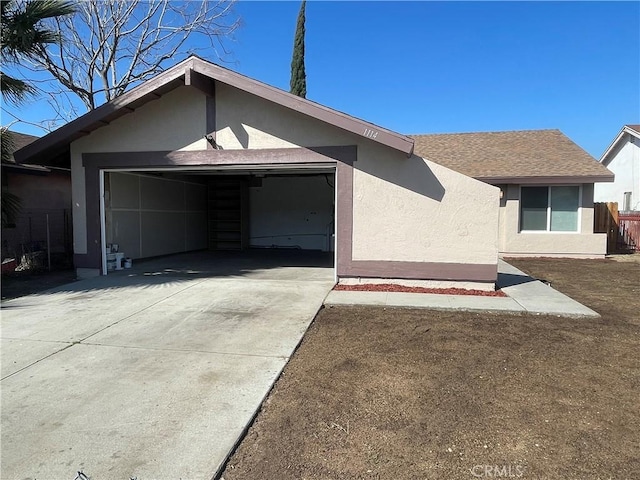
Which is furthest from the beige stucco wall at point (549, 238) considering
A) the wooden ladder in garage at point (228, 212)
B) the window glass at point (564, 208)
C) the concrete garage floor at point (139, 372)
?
the wooden ladder in garage at point (228, 212)

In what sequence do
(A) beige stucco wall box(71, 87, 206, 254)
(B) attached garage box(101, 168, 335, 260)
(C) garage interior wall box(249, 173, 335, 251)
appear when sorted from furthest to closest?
1. (C) garage interior wall box(249, 173, 335, 251)
2. (B) attached garage box(101, 168, 335, 260)
3. (A) beige stucco wall box(71, 87, 206, 254)

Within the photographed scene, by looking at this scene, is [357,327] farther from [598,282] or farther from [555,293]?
[598,282]

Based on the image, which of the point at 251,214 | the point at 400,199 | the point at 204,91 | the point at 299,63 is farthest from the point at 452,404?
the point at 299,63

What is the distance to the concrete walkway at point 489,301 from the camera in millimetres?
6395

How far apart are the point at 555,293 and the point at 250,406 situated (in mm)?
6751

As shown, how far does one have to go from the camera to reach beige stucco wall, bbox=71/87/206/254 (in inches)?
341

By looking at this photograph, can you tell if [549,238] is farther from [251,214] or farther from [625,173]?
[625,173]

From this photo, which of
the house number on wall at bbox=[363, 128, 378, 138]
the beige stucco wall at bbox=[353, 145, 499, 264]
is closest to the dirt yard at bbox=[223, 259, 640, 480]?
the beige stucco wall at bbox=[353, 145, 499, 264]

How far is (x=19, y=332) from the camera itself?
526cm

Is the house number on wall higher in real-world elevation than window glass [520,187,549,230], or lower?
higher

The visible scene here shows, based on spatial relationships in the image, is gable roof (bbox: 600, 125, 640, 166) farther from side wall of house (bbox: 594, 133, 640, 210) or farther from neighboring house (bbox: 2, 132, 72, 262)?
neighboring house (bbox: 2, 132, 72, 262)

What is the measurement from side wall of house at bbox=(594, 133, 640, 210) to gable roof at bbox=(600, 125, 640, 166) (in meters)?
0.21

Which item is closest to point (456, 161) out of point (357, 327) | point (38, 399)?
point (357, 327)

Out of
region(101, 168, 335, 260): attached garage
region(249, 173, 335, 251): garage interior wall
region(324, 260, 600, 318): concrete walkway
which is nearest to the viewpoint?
region(324, 260, 600, 318): concrete walkway
